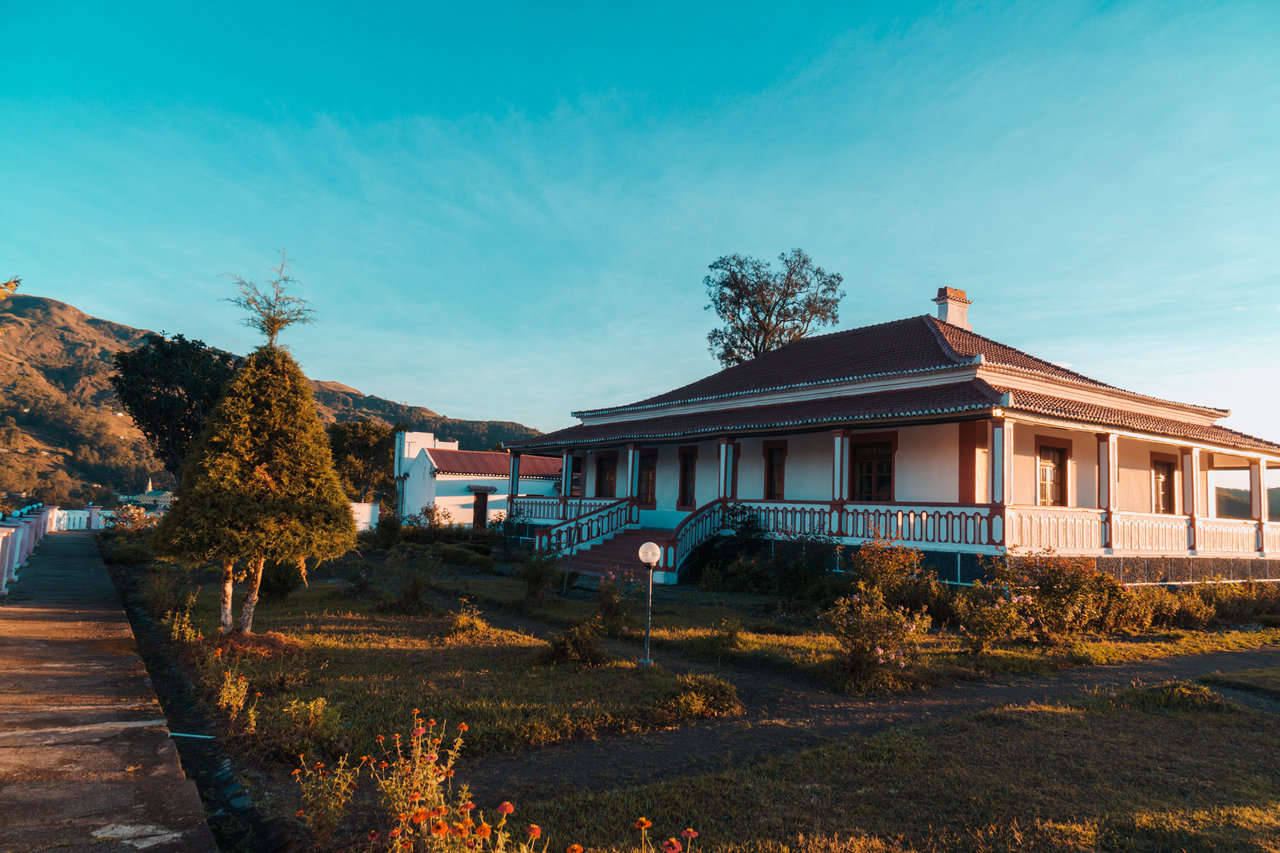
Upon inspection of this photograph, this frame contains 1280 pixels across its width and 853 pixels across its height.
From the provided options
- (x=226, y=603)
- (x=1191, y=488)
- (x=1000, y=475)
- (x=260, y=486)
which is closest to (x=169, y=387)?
(x=226, y=603)

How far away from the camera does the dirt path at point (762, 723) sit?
17.2ft

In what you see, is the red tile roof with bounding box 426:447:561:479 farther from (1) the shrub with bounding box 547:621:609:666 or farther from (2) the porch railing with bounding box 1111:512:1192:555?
(1) the shrub with bounding box 547:621:609:666

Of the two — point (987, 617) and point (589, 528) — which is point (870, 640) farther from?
point (589, 528)

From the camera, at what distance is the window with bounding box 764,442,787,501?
64.8ft

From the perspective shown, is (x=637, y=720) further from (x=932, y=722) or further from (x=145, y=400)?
(x=145, y=400)

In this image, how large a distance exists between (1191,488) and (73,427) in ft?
292

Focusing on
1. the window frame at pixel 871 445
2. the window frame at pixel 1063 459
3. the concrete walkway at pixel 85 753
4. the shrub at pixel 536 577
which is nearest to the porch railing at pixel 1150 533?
the window frame at pixel 1063 459

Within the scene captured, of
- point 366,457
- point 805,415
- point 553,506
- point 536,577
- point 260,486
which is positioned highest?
point 366,457

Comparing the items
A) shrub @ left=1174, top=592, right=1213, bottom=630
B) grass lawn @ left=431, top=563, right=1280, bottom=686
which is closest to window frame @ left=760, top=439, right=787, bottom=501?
grass lawn @ left=431, top=563, right=1280, bottom=686

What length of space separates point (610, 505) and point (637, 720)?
14.9 m

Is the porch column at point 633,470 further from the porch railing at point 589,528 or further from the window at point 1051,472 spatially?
the window at point 1051,472

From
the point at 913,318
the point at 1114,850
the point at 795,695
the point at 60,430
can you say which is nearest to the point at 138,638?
the point at 795,695

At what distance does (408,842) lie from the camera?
340cm

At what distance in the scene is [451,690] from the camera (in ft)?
23.7
